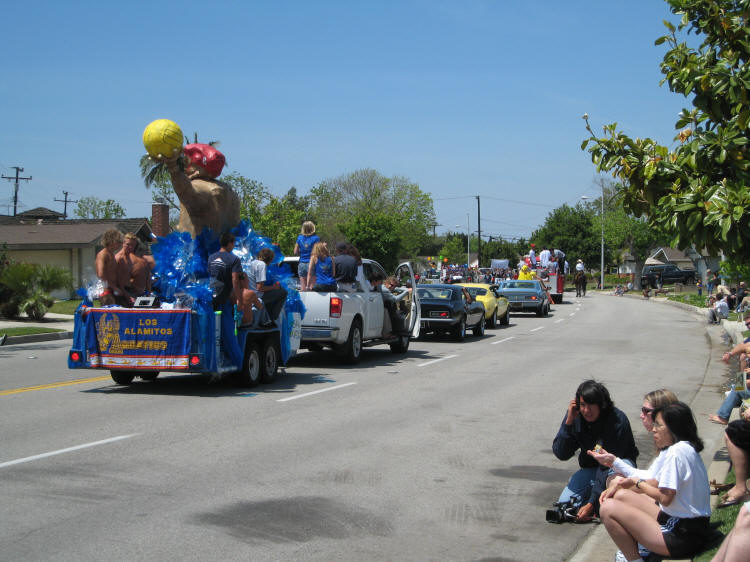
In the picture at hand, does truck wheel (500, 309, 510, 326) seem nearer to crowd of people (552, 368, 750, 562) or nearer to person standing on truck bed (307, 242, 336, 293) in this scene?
person standing on truck bed (307, 242, 336, 293)


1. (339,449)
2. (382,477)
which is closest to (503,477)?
(382,477)

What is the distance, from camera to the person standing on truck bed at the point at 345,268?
1494cm

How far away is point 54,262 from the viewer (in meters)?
42.5

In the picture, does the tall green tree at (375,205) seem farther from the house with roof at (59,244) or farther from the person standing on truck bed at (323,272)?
the person standing on truck bed at (323,272)

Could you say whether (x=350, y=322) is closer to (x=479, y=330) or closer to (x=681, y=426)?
(x=479, y=330)

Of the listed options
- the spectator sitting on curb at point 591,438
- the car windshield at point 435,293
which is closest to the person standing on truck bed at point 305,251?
the car windshield at point 435,293

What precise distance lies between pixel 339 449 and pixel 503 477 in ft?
5.73

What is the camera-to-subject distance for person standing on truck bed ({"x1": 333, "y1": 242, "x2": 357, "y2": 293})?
14.9m

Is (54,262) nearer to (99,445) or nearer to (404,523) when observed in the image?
(99,445)

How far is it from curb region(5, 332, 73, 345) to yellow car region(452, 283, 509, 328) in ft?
40.6

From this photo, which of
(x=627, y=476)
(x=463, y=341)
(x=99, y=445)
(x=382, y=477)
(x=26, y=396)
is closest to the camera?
(x=627, y=476)

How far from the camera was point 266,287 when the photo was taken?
1228 centimetres

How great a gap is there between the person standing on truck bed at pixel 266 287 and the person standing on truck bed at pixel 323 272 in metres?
2.09

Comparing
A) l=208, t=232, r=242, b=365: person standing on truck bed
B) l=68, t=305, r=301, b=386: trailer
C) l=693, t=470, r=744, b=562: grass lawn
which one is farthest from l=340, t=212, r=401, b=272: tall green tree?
l=693, t=470, r=744, b=562: grass lawn
